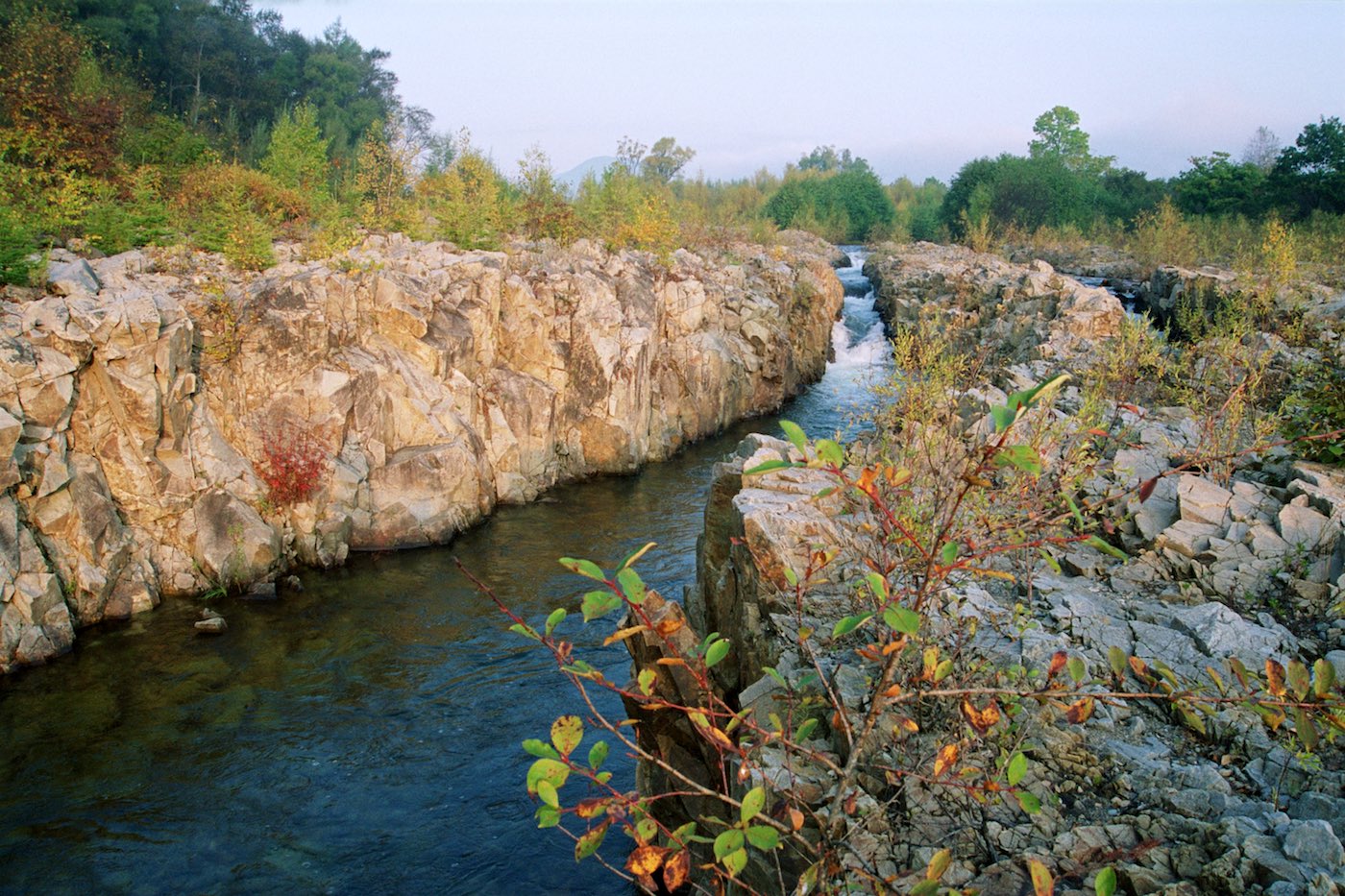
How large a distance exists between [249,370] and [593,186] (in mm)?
14780

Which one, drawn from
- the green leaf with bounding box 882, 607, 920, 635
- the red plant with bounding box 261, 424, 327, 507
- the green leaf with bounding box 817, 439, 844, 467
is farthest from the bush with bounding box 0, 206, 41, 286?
the green leaf with bounding box 882, 607, 920, 635

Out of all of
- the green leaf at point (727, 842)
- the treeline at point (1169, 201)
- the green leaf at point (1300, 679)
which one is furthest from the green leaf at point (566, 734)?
the treeline at point (1169, 201)

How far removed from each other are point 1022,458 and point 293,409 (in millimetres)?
13633

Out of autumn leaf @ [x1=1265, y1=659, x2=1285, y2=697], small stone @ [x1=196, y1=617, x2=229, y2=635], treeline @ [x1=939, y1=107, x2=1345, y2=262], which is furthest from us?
treeline @ [x1=939, y1=107, x2=1345, y2=262]

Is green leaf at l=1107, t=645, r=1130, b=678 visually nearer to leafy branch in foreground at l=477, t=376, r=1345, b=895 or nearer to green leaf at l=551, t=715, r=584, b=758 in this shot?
leafy branch in foreground at l=477, t=376, r=1345, b=895

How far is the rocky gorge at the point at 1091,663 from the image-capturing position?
3.29 metres

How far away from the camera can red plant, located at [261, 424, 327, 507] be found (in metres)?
12.8

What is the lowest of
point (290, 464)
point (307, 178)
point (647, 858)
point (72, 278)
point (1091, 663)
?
point (290, 464)

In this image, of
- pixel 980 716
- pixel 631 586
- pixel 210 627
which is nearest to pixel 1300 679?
pixel 980 716

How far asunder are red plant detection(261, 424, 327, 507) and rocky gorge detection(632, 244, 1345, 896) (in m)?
7.66

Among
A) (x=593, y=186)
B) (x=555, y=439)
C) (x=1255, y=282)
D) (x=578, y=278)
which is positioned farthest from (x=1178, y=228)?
(x=555, y=439)

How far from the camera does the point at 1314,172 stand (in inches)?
1299

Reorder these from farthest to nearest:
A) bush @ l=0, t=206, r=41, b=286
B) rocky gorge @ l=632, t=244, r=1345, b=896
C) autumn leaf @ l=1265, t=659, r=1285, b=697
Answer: bush @ l=0, t=206, r=41, b=286 → rocky gorge @ l=632, t=244, r=1345, b=896 → autumn leaf @ l=1265, t=659, r=1285, b=697

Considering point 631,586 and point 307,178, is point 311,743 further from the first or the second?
point 307,178
